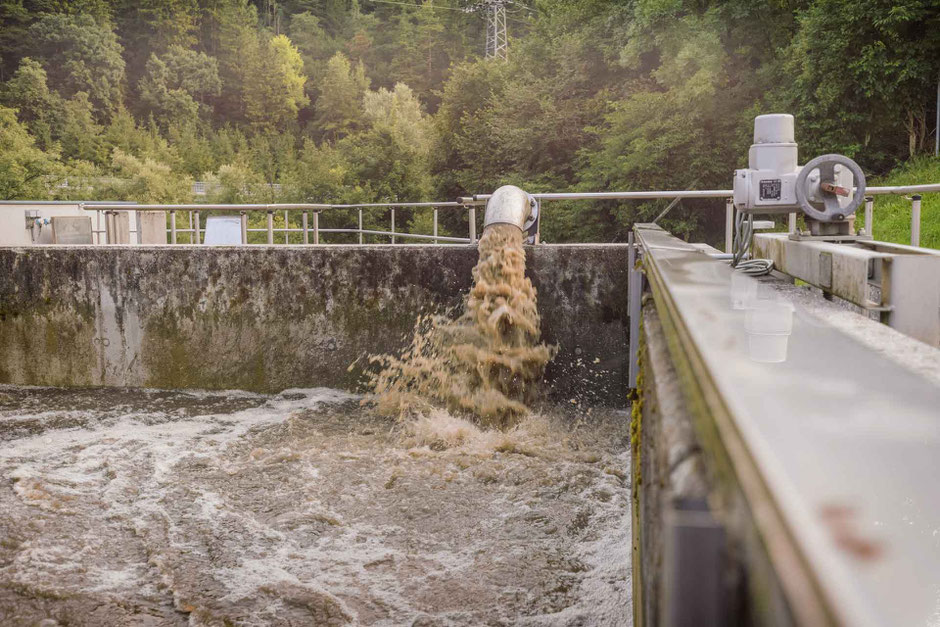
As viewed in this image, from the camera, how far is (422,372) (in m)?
5.97

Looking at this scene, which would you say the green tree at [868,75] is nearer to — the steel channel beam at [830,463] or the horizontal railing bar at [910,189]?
the horizontal railing bar at [910,189]

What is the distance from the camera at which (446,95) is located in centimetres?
3619

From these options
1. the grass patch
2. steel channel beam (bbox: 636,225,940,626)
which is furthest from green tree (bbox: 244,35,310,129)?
steel channel beam (bbox: 636,225,940,626)

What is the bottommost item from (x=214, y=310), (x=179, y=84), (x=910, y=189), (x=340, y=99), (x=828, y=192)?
(x=214, y=310)

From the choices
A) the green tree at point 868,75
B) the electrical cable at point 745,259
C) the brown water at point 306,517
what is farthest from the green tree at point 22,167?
the electrical cable at point 745,259

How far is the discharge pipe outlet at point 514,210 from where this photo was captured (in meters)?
5.72

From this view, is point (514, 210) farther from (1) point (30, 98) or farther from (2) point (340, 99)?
(2) point (340, 99)

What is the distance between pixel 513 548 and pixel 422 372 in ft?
8.15

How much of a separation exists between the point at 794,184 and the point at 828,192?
149mm

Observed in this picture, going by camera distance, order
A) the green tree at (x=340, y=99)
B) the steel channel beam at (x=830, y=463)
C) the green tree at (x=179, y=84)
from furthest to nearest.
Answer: the green tree at (x=340, y=99)
the green tree at (x=179, y=84)
the steel channel beam at (x=830, y=463)

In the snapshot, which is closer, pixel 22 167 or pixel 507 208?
pixel 507 208

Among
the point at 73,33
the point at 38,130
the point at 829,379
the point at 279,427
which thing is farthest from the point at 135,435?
the point at 73,33

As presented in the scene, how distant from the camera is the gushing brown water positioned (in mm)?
5574

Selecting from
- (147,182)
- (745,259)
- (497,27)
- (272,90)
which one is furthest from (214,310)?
(272,90)
